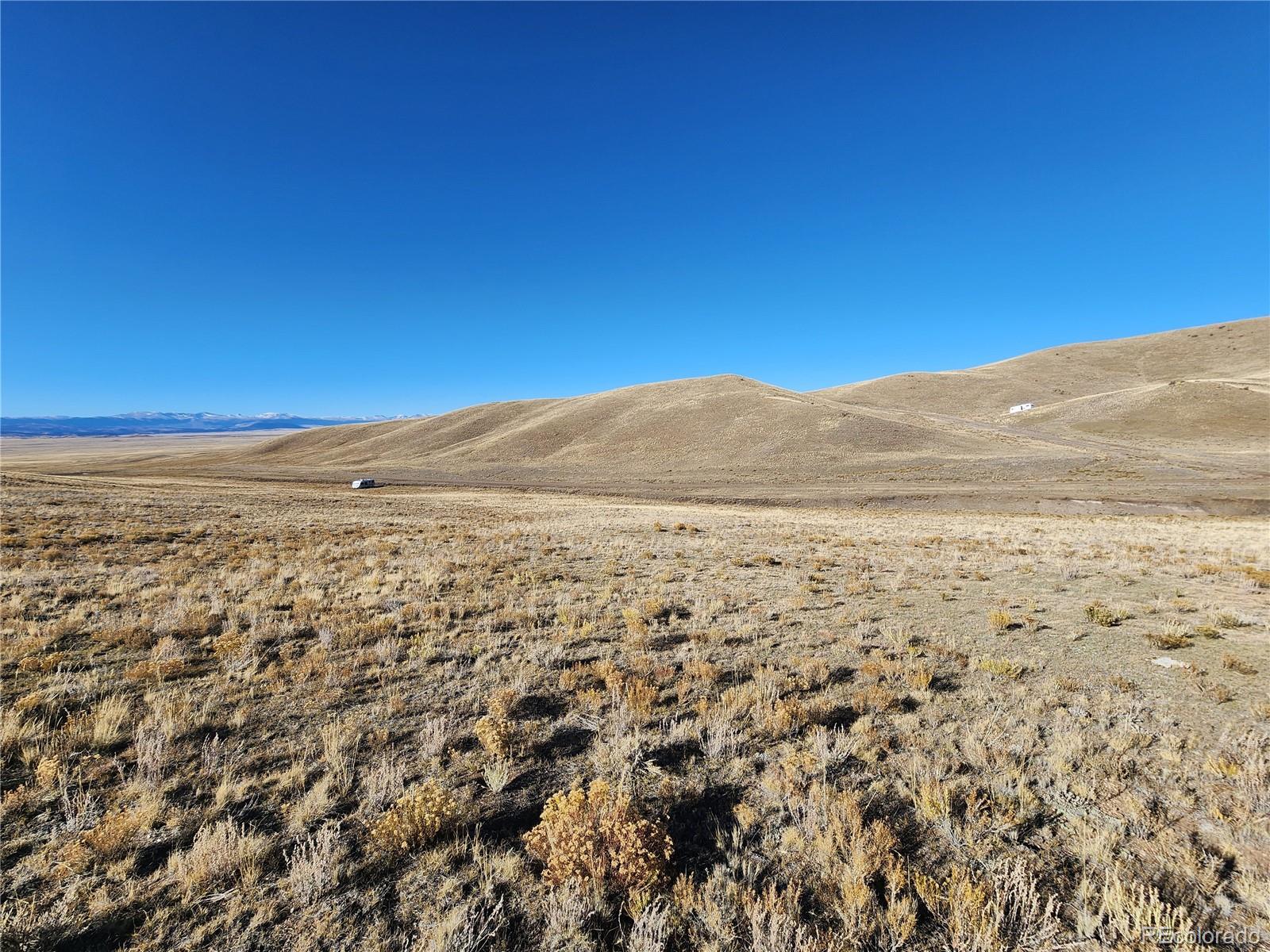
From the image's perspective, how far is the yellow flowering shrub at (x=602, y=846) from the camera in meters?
3.67

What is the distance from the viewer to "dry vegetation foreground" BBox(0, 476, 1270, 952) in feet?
11.3

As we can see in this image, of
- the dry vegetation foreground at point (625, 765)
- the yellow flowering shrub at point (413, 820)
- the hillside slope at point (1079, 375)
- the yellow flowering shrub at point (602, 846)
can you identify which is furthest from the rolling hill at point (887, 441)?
the yellow flowering shrub at point (413, 820)

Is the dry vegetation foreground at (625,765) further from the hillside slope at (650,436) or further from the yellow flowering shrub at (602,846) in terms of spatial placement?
the hillside slope at (650,436)

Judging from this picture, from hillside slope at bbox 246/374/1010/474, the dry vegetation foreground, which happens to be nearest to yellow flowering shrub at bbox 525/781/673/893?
the dry vegetation foreground

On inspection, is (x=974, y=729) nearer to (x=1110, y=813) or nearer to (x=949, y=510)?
(x=1110, y=813)

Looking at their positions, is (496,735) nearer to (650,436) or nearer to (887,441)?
(887,441)

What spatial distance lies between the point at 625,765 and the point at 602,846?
137cm

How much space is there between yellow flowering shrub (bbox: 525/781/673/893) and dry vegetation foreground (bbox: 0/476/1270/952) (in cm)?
3

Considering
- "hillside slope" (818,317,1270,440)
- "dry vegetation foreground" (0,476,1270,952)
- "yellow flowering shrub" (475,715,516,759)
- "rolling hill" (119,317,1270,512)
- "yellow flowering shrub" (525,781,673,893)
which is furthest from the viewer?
"hillside slope" (818,317,1270,440)

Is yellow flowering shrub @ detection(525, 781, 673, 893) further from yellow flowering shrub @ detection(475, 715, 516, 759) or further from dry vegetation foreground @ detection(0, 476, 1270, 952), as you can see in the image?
yellow flowering shrub @ detection(475, 715, 516, 759)

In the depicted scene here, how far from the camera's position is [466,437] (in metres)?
104

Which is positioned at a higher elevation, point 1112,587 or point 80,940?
point 1112,587

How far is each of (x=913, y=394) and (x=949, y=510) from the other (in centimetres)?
10103

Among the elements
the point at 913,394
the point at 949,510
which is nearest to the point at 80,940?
the point at 949,510
